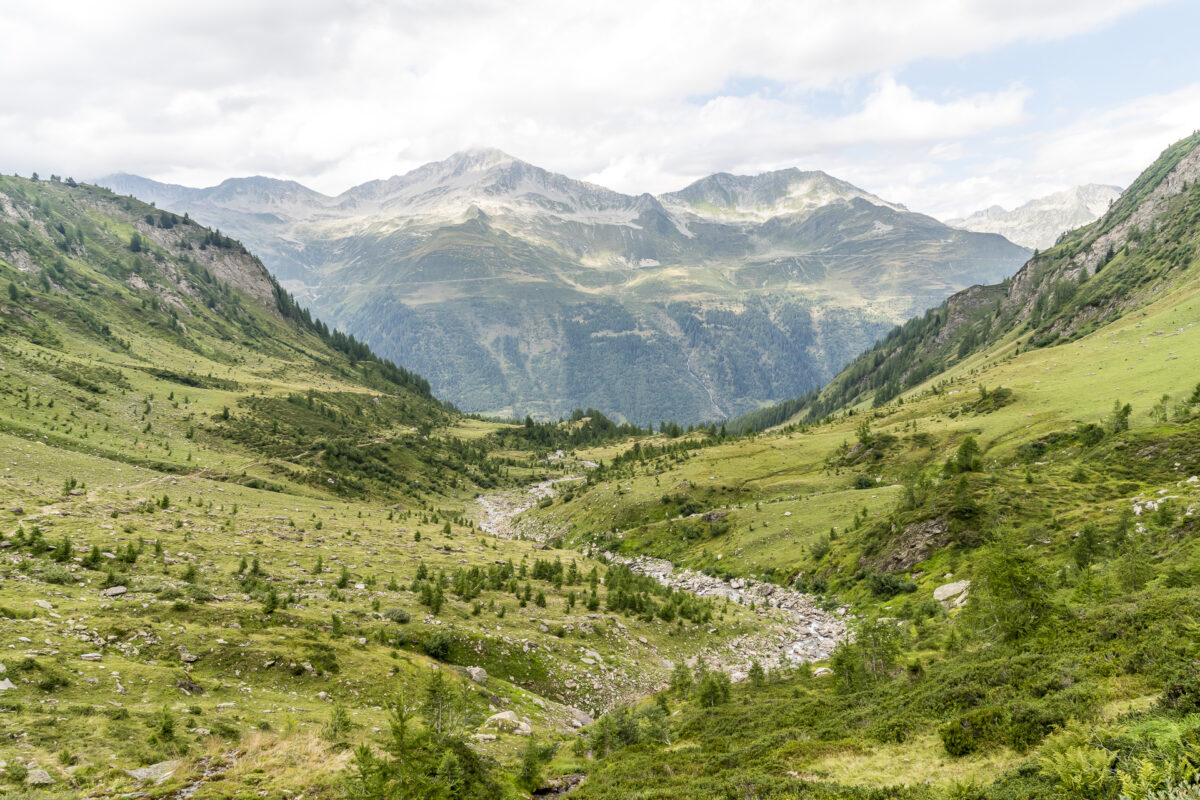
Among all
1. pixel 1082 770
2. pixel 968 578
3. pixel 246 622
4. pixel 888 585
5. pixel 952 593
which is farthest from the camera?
pixel 888 585

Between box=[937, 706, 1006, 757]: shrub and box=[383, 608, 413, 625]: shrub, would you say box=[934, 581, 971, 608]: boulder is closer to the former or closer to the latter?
box=[937, 706, 1006, 757]: shrub

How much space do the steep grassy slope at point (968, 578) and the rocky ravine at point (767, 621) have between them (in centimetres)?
230

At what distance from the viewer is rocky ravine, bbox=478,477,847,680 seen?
121 feet

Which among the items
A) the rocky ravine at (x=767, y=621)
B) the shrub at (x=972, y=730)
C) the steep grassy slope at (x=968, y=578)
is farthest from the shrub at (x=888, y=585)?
the shrub at (x=972, y=730)

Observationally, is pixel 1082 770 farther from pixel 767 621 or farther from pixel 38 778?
pixel 767 621

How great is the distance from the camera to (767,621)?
43312 mm

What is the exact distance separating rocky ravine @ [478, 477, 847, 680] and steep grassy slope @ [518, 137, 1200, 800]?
7.55 feet

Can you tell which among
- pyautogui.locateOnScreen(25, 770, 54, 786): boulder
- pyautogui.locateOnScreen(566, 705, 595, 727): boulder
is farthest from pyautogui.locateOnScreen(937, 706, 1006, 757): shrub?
pyautogui.locateOnScreen(25, 770, 54, 786): boulder

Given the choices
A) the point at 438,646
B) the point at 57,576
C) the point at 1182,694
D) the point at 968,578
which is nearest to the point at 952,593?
the point at 968,578

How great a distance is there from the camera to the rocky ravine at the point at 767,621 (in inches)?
1449

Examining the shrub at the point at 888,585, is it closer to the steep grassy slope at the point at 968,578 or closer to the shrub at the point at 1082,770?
the steep grassy slope at the point at 968,578

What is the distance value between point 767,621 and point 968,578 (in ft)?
48.1

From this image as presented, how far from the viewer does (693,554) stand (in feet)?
221

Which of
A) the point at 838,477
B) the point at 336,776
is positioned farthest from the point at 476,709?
the point at 838,477
